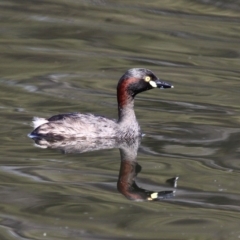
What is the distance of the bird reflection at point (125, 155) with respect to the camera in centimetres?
759

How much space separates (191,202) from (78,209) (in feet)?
2.99

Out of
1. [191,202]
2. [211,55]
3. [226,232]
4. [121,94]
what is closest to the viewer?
[226,232]

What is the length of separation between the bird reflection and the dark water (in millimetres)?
76

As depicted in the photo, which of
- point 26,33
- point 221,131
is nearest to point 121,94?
point 221,131

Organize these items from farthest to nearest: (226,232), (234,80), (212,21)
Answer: (212,21) → (234,80) → (226,232)

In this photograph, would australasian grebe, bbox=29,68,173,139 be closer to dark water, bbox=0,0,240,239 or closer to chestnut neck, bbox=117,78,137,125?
chestnut neck, bbox=117,78,137,125

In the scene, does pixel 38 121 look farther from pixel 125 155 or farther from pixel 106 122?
pixel 125 155

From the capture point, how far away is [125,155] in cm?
895

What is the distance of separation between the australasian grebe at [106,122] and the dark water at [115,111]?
236mm

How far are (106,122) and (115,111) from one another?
1081mm

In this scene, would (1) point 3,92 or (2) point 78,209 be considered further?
(1) point 3,92

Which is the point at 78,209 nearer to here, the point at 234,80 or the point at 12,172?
the point at 12,172

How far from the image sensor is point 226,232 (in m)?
6.71

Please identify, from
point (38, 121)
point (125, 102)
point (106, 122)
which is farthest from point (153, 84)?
point (38, 121)
